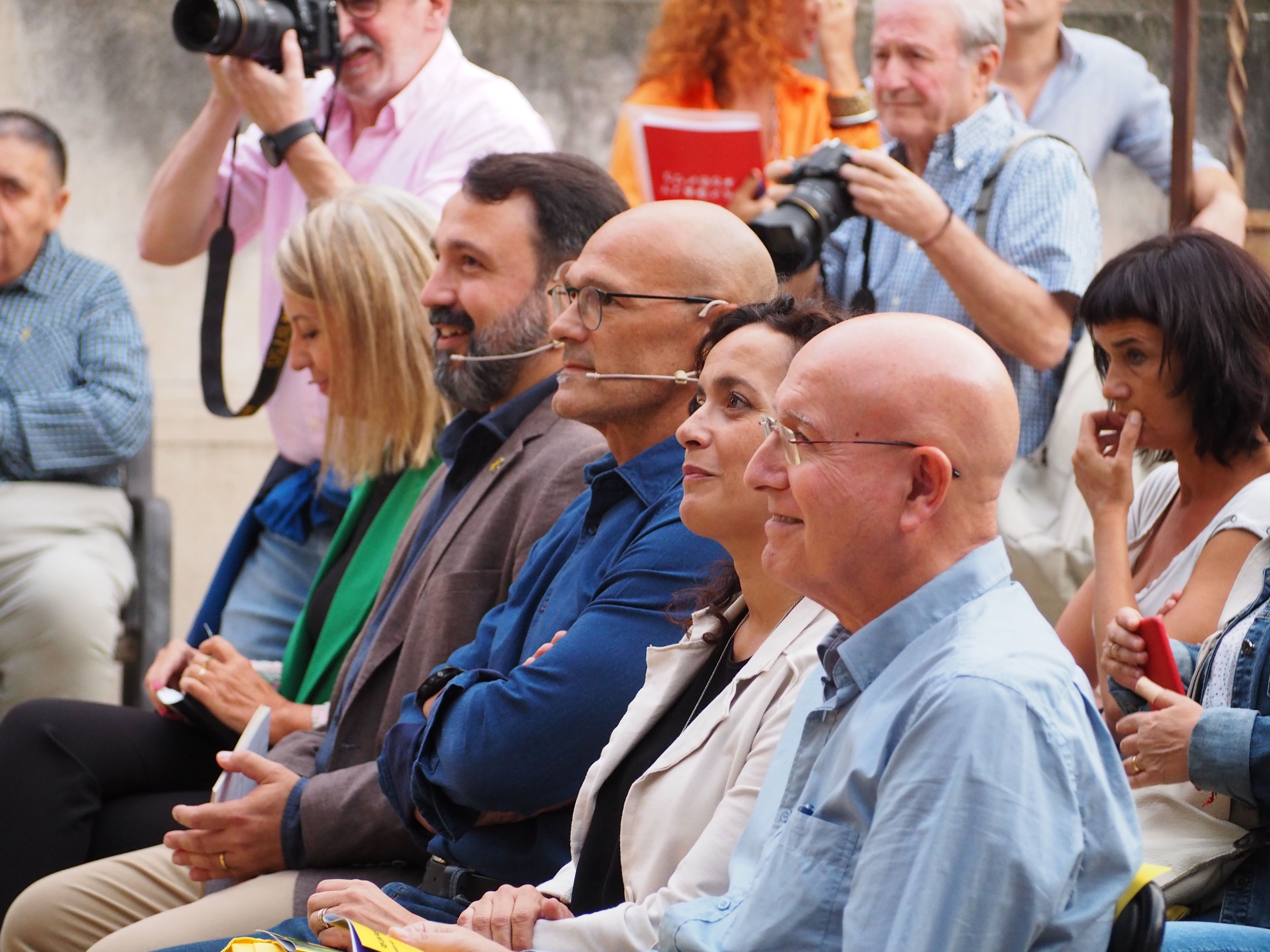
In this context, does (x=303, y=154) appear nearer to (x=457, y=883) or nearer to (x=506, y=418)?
(x=506, y=418)

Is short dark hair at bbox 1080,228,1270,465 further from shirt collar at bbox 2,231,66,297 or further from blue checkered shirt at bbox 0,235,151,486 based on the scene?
shirt collar at bbox 2,231,66,297

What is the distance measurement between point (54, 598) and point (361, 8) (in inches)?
73.9

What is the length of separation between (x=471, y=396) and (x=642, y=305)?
64cm

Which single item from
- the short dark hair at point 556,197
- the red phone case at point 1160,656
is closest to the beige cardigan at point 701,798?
the red phone case at point 1160,656

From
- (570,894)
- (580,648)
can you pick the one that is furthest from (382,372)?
(570,894)

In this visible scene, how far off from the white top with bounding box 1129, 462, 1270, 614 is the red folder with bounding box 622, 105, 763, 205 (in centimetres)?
112

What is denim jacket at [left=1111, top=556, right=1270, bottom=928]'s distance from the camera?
6.72 ft

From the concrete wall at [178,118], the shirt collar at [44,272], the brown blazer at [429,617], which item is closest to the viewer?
the brown blazer at [429,617]

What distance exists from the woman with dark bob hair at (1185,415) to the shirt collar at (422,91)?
1977 millimetres

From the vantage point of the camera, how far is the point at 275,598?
377 cm

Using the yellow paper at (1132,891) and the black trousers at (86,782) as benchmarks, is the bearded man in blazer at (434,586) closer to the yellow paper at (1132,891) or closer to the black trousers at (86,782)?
the black trousers at (86,782)

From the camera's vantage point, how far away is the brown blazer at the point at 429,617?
270 cm

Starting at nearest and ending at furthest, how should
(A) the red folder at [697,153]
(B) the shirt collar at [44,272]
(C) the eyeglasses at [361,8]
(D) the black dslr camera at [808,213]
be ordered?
(D) the black dslr camera at [808,213]
(A) the red folder at [697,153]
(C) the eyeglasses at [361,8]
(B) the shirt collar at [44,272]

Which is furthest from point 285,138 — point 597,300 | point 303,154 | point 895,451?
point 895,451
